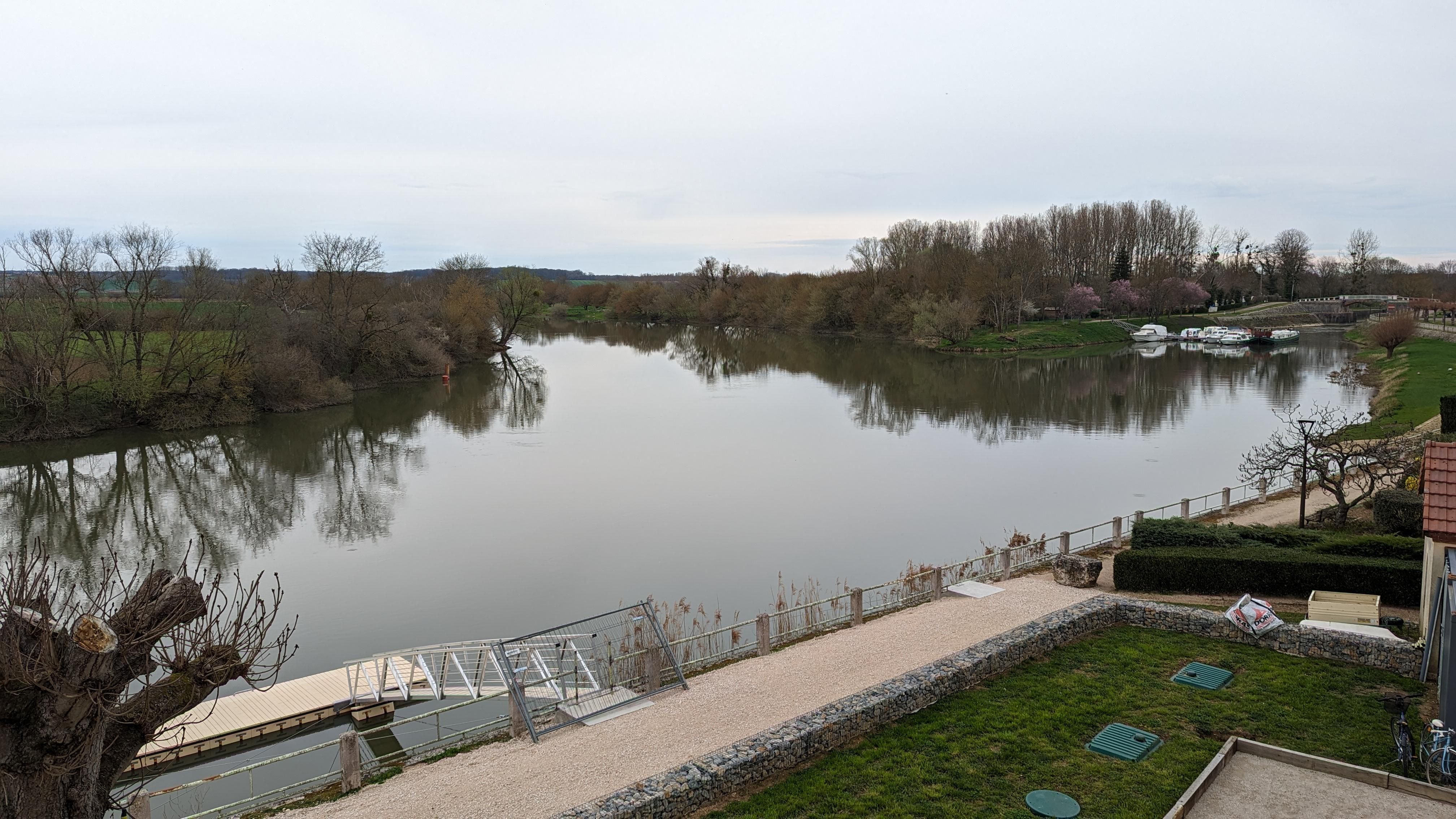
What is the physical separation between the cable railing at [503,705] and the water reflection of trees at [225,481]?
23.1 feet

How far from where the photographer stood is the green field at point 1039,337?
7112cm

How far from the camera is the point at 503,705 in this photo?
1320cm

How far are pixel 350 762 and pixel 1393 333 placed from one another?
63.2 m

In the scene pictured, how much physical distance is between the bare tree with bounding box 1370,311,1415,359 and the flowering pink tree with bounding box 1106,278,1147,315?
116 ft

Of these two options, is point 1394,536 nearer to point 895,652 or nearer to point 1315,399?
point 895,652

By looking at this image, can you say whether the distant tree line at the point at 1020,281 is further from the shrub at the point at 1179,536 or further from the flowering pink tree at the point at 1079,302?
the shrub at the point at 1179,536

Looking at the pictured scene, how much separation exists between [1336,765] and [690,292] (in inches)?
4432

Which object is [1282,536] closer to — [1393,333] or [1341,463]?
[1341,463]

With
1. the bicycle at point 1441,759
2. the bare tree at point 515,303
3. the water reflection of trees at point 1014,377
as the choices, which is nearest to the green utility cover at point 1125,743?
the bicycle at point 1441,759

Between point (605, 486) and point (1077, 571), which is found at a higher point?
point (1077, 571)

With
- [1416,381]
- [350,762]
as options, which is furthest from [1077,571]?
[1416,381]

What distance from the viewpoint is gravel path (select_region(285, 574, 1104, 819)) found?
890 cm

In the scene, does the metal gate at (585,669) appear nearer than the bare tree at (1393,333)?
Yes

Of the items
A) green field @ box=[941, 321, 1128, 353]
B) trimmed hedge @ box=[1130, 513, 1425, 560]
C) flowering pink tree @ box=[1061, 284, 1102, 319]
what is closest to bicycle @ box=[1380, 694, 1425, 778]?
trimmed hedge @ box=[1130, 513, 1425, 560]
